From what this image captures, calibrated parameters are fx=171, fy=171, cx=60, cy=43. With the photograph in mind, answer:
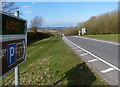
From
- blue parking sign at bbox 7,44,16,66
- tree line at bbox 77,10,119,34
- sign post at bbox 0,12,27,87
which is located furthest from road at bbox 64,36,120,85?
tree line at bbox 77,10,119,34

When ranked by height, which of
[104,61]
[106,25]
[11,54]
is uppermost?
[106,25]

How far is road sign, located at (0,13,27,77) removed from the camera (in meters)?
→ 2.56

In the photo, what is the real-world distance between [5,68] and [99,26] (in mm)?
64172

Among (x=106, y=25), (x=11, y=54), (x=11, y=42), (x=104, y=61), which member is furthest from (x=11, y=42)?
(x=106, y=25)

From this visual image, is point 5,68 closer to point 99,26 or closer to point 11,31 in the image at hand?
point 11,31

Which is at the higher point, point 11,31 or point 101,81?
point 11,31

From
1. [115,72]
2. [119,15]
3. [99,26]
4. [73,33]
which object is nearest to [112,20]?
[119,15]

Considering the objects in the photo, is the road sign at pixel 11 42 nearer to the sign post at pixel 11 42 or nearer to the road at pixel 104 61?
the sign post at pixel 11 42

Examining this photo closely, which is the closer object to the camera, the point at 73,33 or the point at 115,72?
the point at 115,72

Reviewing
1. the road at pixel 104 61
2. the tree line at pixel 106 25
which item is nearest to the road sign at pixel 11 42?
the road at pixel 104 61

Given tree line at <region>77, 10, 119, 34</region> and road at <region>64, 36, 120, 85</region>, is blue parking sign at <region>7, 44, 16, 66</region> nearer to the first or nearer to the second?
road at <region>64, 36, 120, 85</region>

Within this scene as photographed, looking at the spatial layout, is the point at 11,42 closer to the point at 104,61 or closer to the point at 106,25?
the point at 104,61

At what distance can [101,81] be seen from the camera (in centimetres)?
532

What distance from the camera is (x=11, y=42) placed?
290 cm
